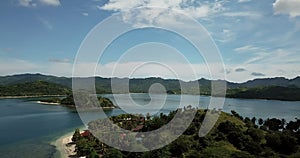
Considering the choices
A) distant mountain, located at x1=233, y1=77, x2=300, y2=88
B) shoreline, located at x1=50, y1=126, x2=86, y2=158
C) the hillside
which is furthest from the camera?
distant mountain, located at x1=233, y1=77, x2=300, y2=88

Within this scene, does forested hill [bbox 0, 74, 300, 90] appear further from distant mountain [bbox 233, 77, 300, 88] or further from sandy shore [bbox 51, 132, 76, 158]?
sandy shore [bbox 51, 132, 76, 158]

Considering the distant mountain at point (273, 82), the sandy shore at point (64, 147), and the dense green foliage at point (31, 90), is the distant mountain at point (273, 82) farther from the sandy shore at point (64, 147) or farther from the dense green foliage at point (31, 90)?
the sandy shore at point (64, 147)

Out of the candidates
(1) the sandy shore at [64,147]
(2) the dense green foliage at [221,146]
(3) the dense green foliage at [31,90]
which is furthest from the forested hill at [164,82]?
(2) the dense green foliage at [221,146]

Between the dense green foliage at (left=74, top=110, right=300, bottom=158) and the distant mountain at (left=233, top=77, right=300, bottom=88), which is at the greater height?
the distant mountain at (left=233, top=77, right=300, bottom=88)

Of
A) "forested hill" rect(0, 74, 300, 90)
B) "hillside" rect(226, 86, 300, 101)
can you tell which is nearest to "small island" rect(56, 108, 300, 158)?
"hillside" rect(226, 86, 300, 101)

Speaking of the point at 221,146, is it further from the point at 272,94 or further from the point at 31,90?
the point at 31,90

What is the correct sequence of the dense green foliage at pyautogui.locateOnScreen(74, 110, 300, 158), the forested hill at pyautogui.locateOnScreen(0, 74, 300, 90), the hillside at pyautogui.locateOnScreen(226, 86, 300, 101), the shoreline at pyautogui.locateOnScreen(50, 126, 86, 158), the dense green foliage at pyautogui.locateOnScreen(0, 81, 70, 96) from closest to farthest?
1. the dense green foliage at pyautogui.locateOnScreen(74, 110, 300, 158)
2. the shoreline at pyautogui.locateOnScreen(50, 126, 86, 158)
3. the hillside at pyautogui.locateOnScreen(226, 86, 300, 101)
4. the dense green foliage at pyautogui.locateOnScreen(0, 81, 70, 96)
5. the forested hill at pyautogui.locateOnScreen(0, 74, 300, 90)

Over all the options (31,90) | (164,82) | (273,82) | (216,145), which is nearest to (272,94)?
(164,82)

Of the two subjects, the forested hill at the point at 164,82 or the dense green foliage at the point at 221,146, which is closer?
the dense green foliage at the point at 221,146
